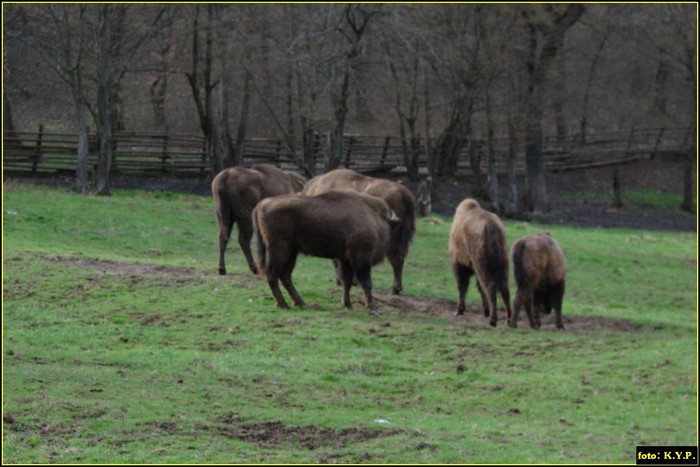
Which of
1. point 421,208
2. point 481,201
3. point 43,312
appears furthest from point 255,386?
point 481,201

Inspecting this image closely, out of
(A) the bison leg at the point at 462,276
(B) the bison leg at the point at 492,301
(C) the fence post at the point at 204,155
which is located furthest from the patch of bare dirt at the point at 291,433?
(C) the fence post at the point at 204,155

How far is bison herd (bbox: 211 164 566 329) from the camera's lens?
15.4m

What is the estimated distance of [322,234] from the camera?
51.0ft

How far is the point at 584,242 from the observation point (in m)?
27.6

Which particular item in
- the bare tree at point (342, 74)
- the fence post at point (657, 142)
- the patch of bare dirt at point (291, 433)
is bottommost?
the patch of bare dirt at point (291, 433)

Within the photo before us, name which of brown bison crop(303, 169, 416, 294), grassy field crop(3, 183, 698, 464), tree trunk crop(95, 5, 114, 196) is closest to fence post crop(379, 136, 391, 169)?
tree trunk crop(95, 5, 114, 196)

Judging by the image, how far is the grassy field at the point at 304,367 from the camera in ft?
30.2

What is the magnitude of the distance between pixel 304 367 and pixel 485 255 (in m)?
4.76

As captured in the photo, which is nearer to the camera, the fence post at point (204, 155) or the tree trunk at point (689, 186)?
the fence post at point (204, 155)

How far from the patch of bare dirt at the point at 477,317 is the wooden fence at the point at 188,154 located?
17446mm

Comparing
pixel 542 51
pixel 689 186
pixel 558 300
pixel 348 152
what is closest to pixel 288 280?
pixel 558 300

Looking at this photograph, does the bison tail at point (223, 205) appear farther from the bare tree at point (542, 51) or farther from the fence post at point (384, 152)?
the fence post at point (384, 152)

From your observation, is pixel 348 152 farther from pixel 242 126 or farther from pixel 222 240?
pixel 222 240

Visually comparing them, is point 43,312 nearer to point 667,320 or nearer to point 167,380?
point 167,380
